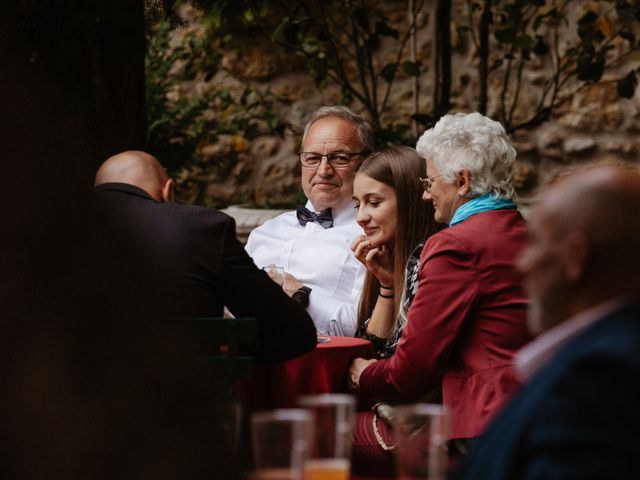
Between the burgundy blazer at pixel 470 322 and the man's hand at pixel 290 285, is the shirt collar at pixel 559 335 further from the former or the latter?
the man's hand at pixel 290 285

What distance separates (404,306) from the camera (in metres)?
3.29

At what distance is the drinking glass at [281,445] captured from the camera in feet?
4.37

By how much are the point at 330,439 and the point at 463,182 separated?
1.75 metres

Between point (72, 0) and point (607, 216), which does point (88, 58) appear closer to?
point (72, 0)

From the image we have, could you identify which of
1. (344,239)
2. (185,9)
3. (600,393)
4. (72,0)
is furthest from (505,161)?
(185,9)

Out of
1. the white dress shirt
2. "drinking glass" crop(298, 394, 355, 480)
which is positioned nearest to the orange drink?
"drinking glass" crop(298, 394, 355, 480)

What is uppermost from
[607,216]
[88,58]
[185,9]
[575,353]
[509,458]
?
[185,9]

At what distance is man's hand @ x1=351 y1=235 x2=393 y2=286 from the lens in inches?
141

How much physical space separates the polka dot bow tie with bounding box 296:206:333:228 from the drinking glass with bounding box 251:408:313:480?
3004mm

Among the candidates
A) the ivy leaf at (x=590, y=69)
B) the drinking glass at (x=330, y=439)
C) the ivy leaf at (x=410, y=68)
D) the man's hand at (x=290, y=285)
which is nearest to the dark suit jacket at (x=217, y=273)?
the man's hand at (x=290, y=285)

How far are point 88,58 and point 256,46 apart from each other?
357 cm

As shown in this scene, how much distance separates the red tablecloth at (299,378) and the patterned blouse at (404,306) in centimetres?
15

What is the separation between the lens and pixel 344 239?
4160 mm

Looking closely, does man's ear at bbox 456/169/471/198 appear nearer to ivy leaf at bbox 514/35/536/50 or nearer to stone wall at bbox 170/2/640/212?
ivy leaf at bbox 514/35/536/50
